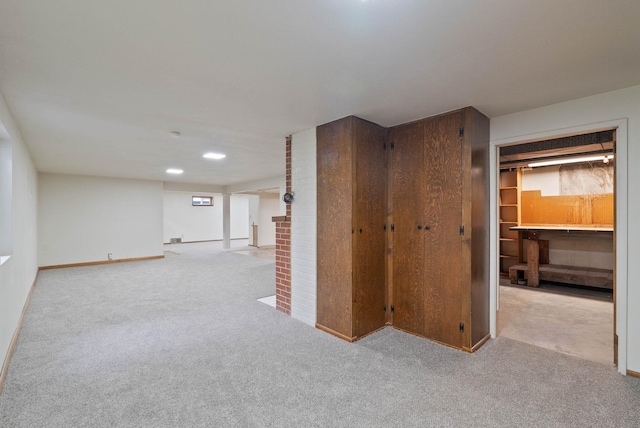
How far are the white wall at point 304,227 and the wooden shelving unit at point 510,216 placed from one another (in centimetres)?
420

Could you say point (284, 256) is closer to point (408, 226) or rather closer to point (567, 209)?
point (408, 226)

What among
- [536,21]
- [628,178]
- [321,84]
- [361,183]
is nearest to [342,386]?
[361,183]

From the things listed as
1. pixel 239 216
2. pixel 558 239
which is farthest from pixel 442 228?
pixel 239 216

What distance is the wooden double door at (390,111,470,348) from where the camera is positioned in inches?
106

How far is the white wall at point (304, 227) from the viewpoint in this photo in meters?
3.28

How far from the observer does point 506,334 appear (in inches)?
119

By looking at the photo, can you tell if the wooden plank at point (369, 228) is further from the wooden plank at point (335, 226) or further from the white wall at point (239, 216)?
the white wall at point (239, 216)

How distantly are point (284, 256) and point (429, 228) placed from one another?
1722 millimetres

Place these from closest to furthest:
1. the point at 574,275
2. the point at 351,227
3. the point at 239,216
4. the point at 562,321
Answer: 1. the point at 351,227
2. the point at 562,321
3. the point at 574,275
4. the point at 239,216

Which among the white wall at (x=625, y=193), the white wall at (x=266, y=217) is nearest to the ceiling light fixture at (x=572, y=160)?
the white wall at (x=625, y=193)

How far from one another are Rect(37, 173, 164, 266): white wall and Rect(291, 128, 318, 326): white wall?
20.1 feet

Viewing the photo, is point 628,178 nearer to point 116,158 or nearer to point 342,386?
point 342,386

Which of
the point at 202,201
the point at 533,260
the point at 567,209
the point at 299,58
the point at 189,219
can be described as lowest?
the point at 533,260

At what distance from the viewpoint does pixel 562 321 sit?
3.33 meters
